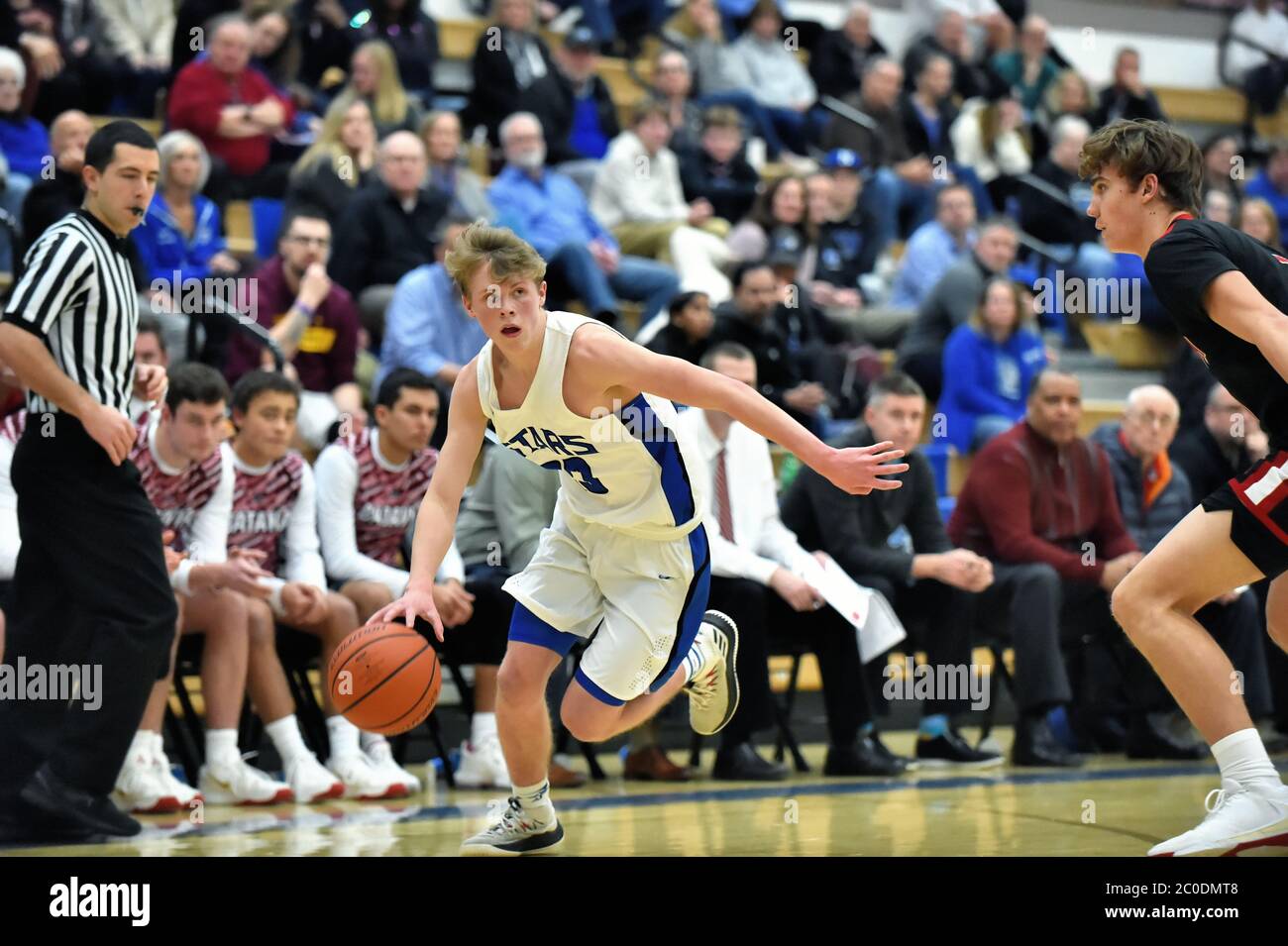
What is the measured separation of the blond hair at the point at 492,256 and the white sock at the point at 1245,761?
6.96ft

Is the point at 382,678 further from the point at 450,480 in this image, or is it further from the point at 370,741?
the point at 370,741

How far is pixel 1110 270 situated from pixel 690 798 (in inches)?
263

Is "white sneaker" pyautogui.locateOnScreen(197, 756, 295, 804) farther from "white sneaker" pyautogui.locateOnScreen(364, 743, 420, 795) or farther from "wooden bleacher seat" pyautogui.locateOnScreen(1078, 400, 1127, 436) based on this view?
"wooden bleacher seat" pyautogui.locateOnScreen(1078, 400, 1127, 436)

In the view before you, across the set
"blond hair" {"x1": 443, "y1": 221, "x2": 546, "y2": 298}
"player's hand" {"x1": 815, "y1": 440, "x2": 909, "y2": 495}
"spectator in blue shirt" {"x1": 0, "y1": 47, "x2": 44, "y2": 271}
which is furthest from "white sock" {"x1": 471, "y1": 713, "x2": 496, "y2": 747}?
"spectator in blue shirt" {"x1": 0, "y1": 47, "x2": 44, "y2": 271}

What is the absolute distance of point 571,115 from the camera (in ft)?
34.6

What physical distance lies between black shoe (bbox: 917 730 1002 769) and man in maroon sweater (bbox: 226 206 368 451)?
2.83 m

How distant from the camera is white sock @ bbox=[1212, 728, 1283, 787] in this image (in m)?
4.14

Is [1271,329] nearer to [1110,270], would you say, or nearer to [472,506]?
[472,506]

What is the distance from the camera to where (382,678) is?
434 cm

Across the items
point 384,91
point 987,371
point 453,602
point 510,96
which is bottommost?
point 453,602

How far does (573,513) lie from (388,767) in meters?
1.89

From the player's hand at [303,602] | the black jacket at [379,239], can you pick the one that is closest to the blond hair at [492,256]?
the player's hand at [303,602]

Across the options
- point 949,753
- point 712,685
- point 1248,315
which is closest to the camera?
point 1248,315

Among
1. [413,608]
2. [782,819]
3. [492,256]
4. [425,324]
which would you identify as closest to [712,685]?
[782,819]
